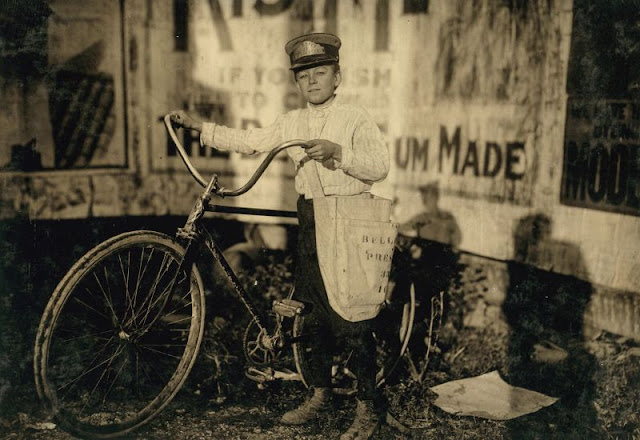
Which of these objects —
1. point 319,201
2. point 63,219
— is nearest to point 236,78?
point 63,219

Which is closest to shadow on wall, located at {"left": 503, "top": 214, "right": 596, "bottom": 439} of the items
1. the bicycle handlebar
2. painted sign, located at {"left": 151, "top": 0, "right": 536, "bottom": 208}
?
painted sign, located at {"left": 151, "top": 0, "right": 536, "bottom": 208}

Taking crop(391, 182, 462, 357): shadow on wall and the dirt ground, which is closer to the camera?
the dirt ground

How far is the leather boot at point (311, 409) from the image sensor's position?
4246 millimetres

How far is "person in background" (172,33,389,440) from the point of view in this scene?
12.8 ft

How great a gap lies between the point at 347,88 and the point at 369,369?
2943 mm

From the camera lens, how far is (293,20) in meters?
5.98

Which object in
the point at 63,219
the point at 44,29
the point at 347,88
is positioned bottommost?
the point at 63,219

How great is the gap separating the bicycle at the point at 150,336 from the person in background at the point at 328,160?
21 centimetres

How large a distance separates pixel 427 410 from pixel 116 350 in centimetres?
219

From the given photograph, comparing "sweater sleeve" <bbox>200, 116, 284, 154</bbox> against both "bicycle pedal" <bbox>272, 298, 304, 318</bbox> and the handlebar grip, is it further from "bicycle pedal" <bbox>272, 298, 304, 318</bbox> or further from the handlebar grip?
"bicycle pedal" <bbox>272, 298, 304, 318</bbox>

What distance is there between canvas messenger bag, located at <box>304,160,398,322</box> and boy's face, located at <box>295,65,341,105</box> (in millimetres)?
433

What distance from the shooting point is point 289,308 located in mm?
4031

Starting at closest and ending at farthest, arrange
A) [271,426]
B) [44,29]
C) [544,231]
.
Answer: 1. [271,426]
2. [544,231]
3. [44,29]

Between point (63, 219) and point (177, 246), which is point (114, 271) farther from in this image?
point (177, 246)
